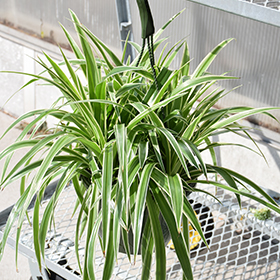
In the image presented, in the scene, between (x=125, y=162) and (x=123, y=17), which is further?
(x=123, y=17)

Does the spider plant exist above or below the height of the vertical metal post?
below

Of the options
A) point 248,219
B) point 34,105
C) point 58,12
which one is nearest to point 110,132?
point 248,219

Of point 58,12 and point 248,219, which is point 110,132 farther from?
point 58,12

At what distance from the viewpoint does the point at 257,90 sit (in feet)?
4.21

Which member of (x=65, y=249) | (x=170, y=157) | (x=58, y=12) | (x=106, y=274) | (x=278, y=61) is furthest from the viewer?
(x=58, y=12)

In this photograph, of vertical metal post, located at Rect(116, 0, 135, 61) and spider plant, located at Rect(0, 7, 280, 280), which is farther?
vertical metal post, located at Rect(116, 0, 135, 61)

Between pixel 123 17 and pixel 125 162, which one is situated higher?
pixel 123 17

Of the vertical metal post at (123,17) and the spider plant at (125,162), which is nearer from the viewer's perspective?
the spider plant at (125,162)

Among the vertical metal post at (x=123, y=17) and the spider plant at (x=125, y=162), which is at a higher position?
the vertical metal post at (x=123, y=17)

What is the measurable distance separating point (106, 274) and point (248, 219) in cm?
50

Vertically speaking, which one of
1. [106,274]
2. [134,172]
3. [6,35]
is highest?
[6,35]

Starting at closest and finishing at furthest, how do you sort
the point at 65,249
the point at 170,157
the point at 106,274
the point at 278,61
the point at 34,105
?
the point at 106,274 → the point at 170,157 → the point at 65,249 → the point at 278,61 → the point at 34,105

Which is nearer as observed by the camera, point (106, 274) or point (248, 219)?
point (106, 274)

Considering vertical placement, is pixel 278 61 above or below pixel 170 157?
above
